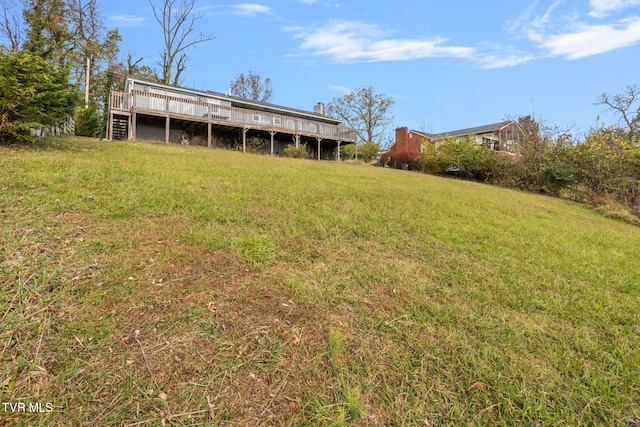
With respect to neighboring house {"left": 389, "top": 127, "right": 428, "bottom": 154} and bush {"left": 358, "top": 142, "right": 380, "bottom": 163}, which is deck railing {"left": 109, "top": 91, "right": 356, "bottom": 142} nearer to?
bush {"left": 358, "top": 142, "right": 380, "bottom": 163}

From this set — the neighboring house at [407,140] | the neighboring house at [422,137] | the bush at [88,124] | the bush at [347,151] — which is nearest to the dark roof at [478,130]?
the neighboring house at [422,137]

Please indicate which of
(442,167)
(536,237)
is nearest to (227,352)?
(536,237)

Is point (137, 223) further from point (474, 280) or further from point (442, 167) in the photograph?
point (442, 167)

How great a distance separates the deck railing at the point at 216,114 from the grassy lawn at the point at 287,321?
456 inches

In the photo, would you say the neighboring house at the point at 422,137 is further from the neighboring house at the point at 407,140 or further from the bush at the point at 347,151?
the bush at the point at 347,151

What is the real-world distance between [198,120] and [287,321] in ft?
52.5

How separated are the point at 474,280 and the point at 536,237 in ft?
9.61

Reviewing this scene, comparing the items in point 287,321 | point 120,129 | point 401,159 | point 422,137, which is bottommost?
point 287,321

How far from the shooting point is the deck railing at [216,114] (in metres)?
14.5

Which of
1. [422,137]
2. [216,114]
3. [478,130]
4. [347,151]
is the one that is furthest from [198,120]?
[478,130]

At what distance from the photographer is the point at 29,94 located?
6.47m

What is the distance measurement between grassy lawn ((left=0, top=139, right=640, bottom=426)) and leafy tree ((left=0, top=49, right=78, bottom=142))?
120 inches

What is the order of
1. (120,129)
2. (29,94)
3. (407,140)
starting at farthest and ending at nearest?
1. (407,140)
2. (120,129)
3. (29,94)

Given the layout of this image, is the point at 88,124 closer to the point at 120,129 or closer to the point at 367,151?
the point at 120,129
